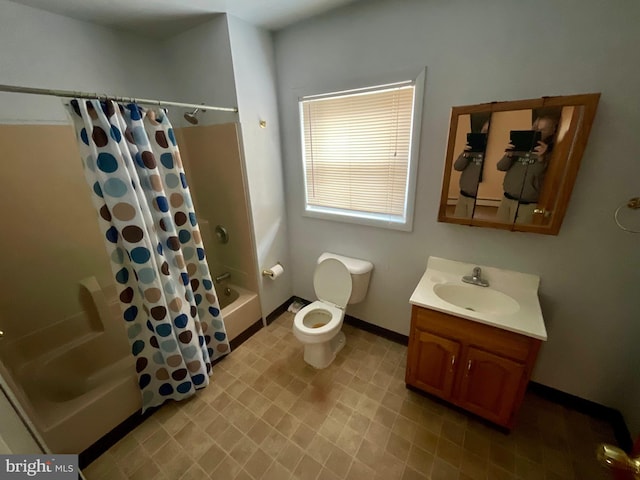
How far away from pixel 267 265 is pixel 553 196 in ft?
6.67

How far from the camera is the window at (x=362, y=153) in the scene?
166 cm

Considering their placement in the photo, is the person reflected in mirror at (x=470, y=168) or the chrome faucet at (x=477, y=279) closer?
the person reflected in mirror at (x=470, y=168)

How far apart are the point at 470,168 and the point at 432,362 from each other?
3.94ft

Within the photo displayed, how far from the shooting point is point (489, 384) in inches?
54.2

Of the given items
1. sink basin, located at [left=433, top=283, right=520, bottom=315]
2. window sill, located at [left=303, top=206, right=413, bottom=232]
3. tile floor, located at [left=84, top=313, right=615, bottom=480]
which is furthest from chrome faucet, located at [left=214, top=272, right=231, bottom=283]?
sink basin, located at [left=433, top=283, right=520, bottom=315]

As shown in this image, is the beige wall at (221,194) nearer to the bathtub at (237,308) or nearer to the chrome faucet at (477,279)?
the bathtub at (237,308)

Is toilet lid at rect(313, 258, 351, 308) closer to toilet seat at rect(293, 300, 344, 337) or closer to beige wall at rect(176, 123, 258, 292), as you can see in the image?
toilet seat at rect(293, 300, 344, 337)

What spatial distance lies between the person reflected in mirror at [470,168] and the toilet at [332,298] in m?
0.81

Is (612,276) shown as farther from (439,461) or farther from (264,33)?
(264,33)

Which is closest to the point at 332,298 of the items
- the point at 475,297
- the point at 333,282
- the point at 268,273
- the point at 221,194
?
the point at 333,282

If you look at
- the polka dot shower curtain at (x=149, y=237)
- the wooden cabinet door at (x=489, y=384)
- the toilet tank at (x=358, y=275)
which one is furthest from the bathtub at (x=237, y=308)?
the wooden cabinet door at (x=489, y=384)

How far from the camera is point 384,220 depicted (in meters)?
1.90

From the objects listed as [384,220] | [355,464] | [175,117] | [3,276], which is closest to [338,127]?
[384,220]

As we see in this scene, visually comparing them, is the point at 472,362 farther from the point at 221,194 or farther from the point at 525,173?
the point at 221,194
